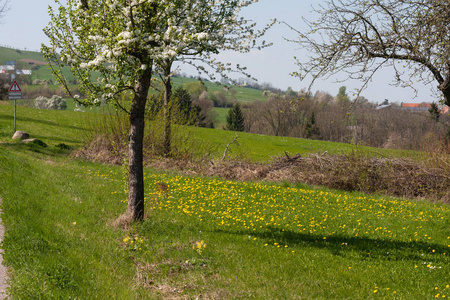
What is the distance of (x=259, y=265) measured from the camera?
6590mm

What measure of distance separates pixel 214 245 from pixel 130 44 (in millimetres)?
3800

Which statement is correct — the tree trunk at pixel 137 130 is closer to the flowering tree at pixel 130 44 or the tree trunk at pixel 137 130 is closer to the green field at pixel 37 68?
the flowering tree at pixel 130 44

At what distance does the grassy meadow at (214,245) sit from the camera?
5.66 metres

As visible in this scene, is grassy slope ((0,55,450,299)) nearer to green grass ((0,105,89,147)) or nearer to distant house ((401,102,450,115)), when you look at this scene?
distant house ((401,102,450,115))

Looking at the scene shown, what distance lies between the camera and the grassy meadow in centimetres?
566

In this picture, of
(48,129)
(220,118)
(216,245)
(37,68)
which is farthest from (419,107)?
(37,68)

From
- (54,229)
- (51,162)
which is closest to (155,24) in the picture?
(54,229)

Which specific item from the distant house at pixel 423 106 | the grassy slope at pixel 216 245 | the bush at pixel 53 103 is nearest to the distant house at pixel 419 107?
the distant house at pixel 423 106

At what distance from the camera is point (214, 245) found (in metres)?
7.46

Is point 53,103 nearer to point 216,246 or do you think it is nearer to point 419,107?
point 419,107

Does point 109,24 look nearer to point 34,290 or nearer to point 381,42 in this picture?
point 34,290

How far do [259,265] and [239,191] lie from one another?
21.8 feet

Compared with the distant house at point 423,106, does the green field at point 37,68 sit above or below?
above

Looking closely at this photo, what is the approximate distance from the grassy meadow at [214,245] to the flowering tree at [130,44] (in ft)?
5.07
